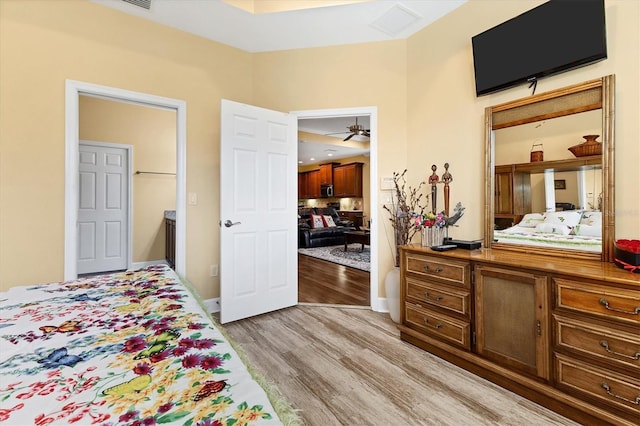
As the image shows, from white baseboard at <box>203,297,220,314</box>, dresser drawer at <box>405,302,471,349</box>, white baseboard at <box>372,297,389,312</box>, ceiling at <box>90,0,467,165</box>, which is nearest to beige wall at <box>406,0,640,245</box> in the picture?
ceiling at <box>90,0,467,165</box>

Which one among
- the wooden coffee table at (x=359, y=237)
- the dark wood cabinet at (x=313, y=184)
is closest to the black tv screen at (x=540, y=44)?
the wooden coffee table at (x=359, y=237)

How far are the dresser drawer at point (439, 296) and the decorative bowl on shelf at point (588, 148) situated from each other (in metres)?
1.14

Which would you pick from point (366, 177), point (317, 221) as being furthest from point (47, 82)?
→ point (366, 177)

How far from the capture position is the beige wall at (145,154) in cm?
454

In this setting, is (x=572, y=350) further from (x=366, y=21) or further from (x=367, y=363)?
(x=366, y=21)

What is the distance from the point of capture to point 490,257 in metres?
1.94

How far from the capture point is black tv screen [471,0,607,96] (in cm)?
177

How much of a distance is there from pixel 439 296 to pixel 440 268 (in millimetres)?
206

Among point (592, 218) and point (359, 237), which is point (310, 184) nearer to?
point (359, 237)

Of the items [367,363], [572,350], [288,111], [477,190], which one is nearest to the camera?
[572,350]

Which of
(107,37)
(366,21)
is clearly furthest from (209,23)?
(366,21)

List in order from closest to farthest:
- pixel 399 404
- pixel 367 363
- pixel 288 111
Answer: pixel 399 404 < pixel 367 363 < pixel 288 111

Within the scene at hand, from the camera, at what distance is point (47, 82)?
233 centimetres

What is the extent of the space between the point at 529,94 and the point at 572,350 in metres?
1.71
